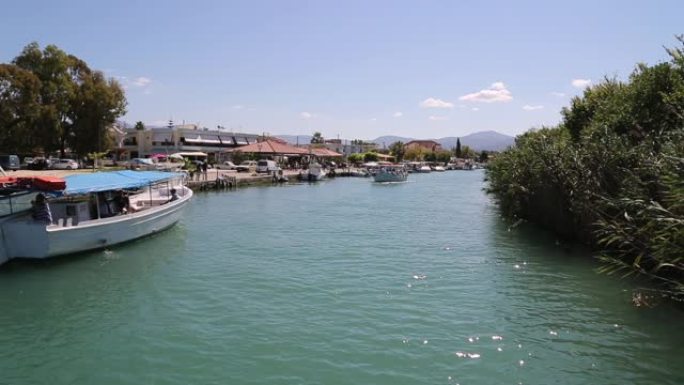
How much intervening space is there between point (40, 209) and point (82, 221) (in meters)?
2.14

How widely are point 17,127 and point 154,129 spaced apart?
38653 millimetres

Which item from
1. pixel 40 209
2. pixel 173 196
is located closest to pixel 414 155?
pixel 173 196

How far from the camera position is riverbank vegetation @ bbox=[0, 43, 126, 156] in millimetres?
54219

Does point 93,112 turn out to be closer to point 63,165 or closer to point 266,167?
point 63,165

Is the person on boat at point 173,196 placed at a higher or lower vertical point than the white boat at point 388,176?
higher

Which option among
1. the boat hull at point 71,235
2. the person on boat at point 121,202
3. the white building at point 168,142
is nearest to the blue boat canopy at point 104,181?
the person on boat at point 121,202

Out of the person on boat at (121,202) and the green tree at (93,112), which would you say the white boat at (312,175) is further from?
the person on boat at (121,202)

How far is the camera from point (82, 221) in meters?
20.0

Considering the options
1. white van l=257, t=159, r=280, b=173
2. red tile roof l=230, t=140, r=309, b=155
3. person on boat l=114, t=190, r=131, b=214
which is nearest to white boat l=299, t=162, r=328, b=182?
white van l=257, t=159, r=280, b=173

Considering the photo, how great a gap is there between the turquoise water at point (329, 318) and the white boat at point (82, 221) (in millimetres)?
584

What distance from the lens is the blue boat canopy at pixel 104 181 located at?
64.2 ft

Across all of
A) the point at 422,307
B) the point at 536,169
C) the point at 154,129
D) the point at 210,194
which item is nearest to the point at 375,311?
the point at 422,307

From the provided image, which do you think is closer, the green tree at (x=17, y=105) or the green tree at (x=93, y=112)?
the green tree at (x=17, y=105)

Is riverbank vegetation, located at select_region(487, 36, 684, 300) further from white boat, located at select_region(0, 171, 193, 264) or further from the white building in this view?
the white building
